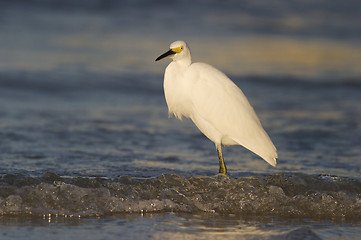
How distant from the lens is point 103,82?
31.7ft

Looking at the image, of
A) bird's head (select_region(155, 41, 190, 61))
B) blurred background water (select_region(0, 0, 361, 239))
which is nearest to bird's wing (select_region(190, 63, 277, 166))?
bird's head (select_region(155, 41, 190, 61))

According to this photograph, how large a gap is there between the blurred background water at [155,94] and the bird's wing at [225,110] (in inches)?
16.9

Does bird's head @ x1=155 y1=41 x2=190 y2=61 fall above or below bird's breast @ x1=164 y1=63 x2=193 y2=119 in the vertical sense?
above

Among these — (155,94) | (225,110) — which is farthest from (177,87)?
(155,94)

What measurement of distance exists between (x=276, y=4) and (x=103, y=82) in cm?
1184

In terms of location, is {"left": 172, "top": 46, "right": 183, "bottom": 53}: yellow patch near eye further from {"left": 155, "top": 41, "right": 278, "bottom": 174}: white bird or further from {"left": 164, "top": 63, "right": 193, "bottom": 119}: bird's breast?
{"left": 164, "top": 63, "right": 193, "bottom": 119}: bird's breast

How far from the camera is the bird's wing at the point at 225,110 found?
519cm

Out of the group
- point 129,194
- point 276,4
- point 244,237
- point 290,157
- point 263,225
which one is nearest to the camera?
point 244,237

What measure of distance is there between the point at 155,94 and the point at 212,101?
4.13m

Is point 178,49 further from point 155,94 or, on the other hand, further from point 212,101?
point 155,94

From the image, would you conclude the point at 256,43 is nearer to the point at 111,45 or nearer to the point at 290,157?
the point at 111,45

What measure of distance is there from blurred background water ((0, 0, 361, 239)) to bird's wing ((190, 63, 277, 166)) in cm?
43

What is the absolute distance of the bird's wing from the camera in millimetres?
5188

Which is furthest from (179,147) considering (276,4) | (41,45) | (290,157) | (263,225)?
(276,4)
